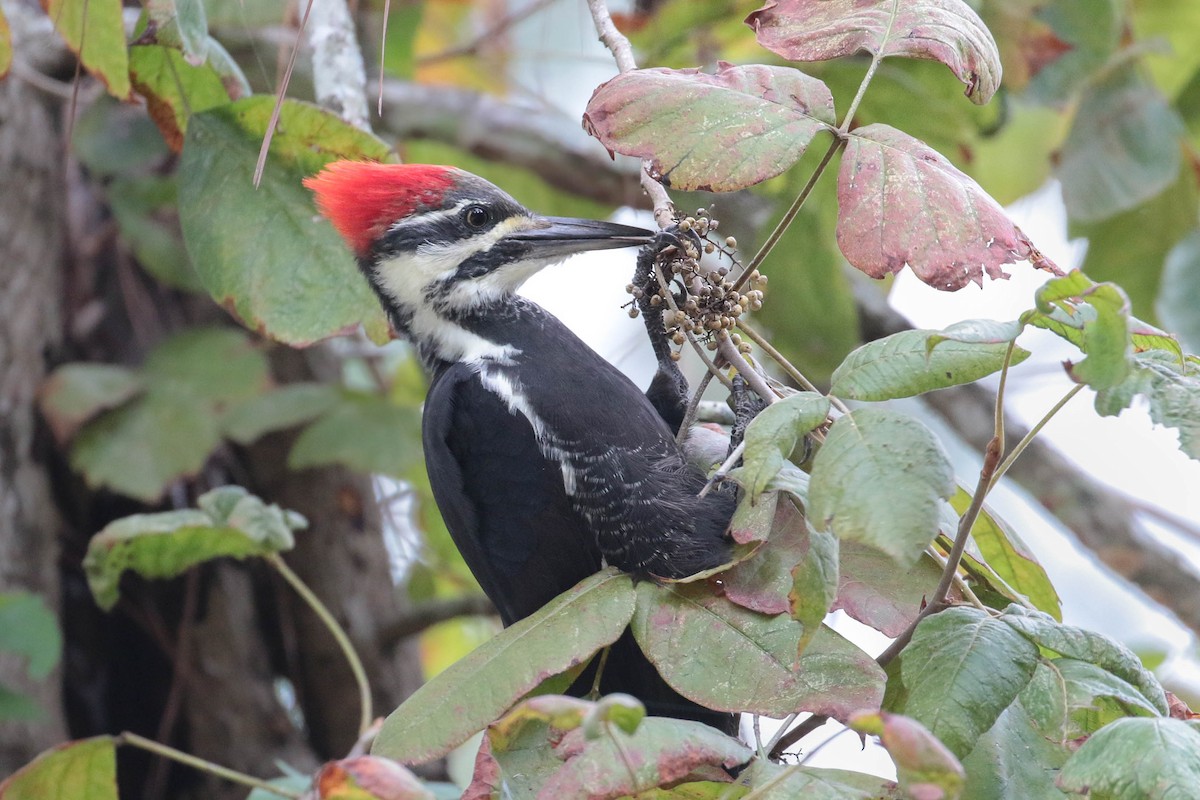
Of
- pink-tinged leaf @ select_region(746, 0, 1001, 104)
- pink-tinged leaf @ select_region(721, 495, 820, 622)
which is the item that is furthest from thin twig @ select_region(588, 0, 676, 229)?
pink-tinged leaf @ select_region(721, 495, 820, 622)

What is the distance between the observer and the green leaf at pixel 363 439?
8.66 ft

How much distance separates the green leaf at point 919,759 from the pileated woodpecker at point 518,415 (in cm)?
89

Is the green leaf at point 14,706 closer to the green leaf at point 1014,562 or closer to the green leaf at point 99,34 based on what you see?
the green leaf at point 99,34

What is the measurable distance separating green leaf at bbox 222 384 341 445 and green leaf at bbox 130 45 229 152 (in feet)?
2.62

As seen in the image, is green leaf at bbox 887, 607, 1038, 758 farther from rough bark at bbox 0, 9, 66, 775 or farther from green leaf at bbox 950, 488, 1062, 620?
rough bark at bbox 0, 9, 66, 775

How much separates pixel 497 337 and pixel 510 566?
0.40 m

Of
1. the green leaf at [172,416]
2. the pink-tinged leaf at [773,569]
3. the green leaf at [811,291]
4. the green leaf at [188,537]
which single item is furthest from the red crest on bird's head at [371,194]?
the pink-tinged leaf at [773,569]

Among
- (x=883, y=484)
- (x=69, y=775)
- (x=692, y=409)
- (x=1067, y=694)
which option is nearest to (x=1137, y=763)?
(x=1067, y=694)

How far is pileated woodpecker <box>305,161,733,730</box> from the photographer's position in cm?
179

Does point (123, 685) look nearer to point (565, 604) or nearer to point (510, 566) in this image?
point (510, 566)

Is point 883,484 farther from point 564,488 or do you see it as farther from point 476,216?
point 476,216

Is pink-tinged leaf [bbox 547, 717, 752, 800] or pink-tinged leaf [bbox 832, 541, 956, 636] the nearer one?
pink-tinged leaf [bbox 547, 717, 752, 800]

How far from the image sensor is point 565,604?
129 cm

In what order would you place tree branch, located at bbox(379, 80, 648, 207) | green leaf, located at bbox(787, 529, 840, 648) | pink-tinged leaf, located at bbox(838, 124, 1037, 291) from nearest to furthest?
green leaf, located at bbox(787, 529, 840, 648) → pink-tinged leaf, located at bbox(838, 124, 1037, 291) → tree branch, located at bbox(379, 80, 648, 207)
